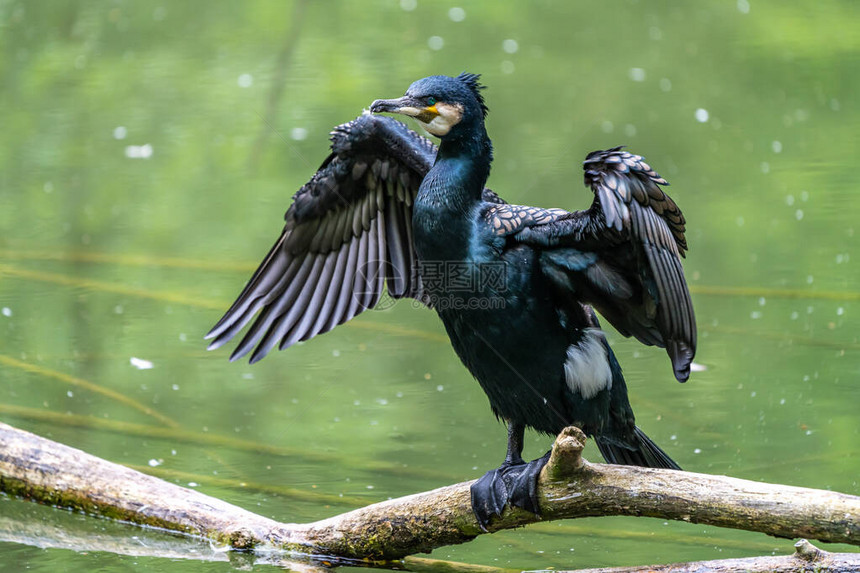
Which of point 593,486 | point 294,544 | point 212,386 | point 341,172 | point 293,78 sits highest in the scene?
point 293,78

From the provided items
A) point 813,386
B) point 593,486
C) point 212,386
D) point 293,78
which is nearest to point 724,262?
point 813,386

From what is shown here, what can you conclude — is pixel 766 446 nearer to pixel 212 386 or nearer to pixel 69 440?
pixel 212 386

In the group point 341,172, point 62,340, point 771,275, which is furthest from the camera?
point 771,275

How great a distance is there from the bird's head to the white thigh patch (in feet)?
2.50

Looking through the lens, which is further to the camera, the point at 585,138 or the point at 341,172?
the point at 585,138

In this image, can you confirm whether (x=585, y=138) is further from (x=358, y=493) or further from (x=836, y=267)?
(x=358, y=493)

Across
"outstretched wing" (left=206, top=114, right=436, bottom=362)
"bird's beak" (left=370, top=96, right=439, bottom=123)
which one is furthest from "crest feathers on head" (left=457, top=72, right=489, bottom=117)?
"outstretched wing" (left=206, top=114, right=436, bottom=362)

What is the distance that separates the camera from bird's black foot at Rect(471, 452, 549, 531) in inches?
131

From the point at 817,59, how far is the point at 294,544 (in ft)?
24.0

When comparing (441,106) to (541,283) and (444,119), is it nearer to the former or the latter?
(444,119)

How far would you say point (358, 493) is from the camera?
4.30m

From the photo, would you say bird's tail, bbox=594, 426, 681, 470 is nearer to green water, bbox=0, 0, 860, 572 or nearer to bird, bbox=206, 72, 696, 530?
bird, bbox=206, 72, 696, 530

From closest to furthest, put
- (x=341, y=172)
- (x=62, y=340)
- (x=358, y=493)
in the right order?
(x=341, y=172) → (x=358, y=493) → (x=62, y=340)

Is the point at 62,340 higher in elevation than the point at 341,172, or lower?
lower
